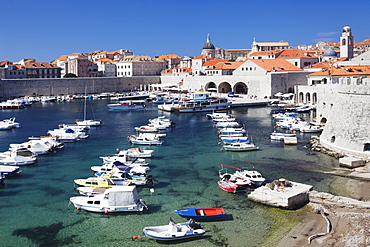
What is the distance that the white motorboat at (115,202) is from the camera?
1426 cm

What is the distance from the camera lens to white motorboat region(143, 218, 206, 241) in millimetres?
12242

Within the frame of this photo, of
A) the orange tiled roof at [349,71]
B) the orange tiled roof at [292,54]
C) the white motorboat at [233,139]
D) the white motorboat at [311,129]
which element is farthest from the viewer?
the orange tiled roof at [292,54]

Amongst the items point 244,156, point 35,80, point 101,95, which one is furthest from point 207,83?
point 244,156

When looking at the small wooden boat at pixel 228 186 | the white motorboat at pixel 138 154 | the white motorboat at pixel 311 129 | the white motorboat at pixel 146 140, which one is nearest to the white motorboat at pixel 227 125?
the white motorboat at pixel 311 129

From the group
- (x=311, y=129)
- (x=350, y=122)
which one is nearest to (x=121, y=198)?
(x=350, y=122)

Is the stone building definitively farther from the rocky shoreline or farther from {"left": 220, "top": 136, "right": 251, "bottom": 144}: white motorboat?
the rocky shoreline

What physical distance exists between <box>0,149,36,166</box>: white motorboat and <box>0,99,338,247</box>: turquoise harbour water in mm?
552

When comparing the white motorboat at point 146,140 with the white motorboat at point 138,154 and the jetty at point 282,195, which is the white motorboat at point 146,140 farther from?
the jetty at point 282,195

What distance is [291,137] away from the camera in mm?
25875

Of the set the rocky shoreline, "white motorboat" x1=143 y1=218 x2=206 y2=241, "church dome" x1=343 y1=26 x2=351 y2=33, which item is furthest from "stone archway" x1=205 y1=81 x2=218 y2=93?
"white motorboat" x1=143 y1=218 x2=206 y2=241

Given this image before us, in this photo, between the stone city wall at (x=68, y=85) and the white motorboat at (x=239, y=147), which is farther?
the stone city wall at (x=68, y=85)

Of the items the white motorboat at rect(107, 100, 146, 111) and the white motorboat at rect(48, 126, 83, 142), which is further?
the white motorboat at rect(107, 100, 146, 111)

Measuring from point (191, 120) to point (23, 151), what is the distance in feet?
62.3

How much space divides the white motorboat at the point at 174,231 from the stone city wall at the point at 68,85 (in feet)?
174
